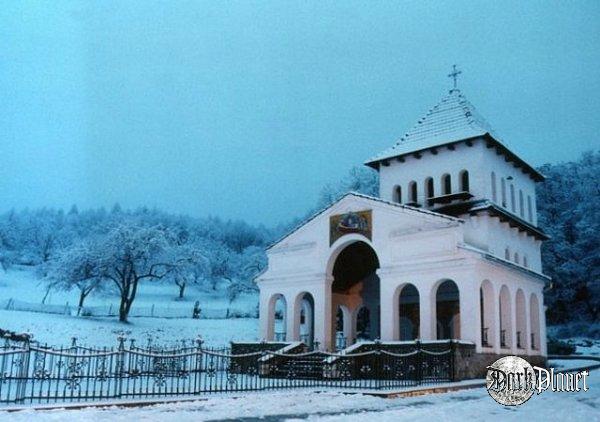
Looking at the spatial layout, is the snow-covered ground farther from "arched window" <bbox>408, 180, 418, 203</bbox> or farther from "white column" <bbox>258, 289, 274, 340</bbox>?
"arched window" <bbox>408, 180, 418, 203</bbox>

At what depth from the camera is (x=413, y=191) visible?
31.7 m

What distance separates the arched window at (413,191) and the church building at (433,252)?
74mm

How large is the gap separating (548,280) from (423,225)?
10.5 metres

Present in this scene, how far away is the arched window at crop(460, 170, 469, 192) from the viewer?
2941 cm

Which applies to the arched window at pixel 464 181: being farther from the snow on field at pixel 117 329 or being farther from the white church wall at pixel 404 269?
the snow on field at pixel 117 329

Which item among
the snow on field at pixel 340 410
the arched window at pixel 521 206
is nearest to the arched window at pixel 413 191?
the arched window at pixel 521 206

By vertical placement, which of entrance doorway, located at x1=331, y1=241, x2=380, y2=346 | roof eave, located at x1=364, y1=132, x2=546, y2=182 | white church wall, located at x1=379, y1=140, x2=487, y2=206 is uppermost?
roof eave, located at x1=364, y1=132, x2=546, y2=182

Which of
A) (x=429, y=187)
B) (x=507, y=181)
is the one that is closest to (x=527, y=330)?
(x=507, y=181)

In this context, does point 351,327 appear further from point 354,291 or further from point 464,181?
point 464,181

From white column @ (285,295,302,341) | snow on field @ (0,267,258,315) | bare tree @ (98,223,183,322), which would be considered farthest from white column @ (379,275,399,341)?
snow on field @ (0,267,258,315)

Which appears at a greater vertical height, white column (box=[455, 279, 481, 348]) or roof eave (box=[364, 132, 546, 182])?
roof eave (box=[364, 132, 546, 182])

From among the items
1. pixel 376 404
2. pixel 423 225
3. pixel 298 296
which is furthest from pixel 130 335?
pixel 376 404

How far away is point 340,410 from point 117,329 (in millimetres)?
37161

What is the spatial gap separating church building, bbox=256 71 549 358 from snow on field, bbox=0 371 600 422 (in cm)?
764
